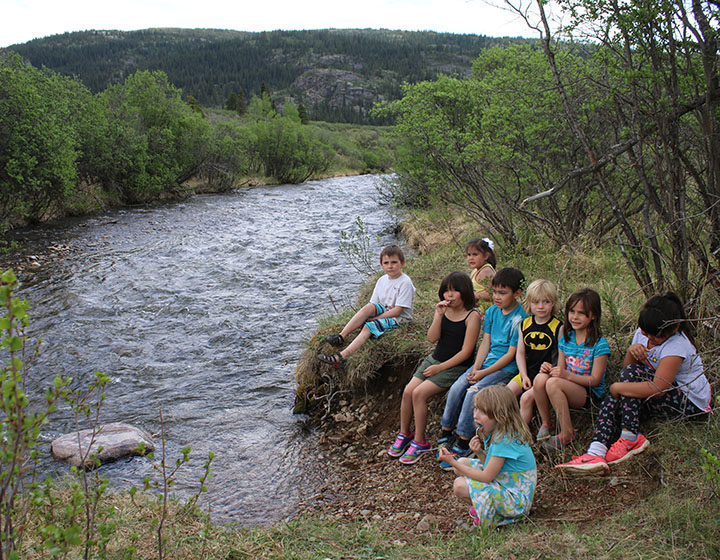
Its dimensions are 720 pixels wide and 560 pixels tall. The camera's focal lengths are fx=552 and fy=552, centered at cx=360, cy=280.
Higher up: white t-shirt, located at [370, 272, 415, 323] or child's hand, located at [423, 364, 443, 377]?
white t-shirt, located at [370, 272, 415, 323]

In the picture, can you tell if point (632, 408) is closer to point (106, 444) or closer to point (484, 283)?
point (484, 283)

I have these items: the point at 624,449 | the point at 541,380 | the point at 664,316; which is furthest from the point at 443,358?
the point at 664,316

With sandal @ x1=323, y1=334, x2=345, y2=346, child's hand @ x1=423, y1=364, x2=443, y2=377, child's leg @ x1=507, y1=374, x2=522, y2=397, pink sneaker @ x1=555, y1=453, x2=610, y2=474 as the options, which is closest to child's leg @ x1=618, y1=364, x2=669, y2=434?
pink sneaker @ x1=555, y1=453, x2=610, y2=474

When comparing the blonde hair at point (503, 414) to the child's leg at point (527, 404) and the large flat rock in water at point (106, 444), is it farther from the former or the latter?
the large flat rock in water at point (106, 444)

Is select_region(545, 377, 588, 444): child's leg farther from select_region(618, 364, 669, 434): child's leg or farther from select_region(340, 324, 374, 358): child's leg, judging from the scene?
select_region(340, 324, 374, 358): child's leg

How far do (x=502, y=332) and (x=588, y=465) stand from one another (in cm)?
133

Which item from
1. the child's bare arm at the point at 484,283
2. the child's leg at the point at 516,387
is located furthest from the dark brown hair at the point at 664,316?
the child's bare arm at the point at 484,283

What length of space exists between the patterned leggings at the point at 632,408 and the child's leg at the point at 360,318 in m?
2.54

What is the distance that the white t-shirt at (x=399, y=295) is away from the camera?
5676 mm

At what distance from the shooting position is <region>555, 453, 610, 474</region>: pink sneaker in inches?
131

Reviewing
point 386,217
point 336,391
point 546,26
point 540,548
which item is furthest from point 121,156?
point 540,548

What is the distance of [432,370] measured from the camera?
Result: 14.9 ft

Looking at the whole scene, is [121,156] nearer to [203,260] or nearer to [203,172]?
[203,172]

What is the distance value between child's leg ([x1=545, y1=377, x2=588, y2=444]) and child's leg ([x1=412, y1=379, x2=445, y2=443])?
100cm
